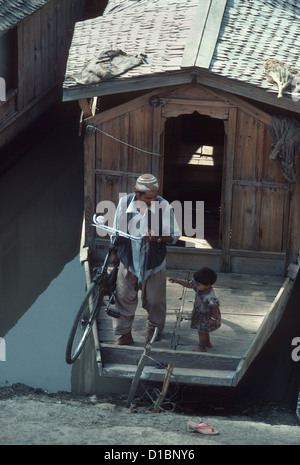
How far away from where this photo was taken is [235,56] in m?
12.6

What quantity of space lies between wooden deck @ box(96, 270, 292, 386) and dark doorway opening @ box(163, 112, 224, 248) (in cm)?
232

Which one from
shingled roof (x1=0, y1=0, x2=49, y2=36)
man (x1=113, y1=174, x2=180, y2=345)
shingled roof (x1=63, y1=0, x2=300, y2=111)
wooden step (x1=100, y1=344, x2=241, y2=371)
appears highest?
shingled roof (x1=0, y1=0, x2=49, y2=36)

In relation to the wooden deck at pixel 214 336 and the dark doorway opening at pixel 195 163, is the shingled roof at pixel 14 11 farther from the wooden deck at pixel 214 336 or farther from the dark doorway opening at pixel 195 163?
the wooden deck at pixel 214 336

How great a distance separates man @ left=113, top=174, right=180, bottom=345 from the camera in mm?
10242

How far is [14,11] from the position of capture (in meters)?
17.0

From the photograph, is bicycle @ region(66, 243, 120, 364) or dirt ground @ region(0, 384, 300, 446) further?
bicycle @ region(66, 243, 120, 364)

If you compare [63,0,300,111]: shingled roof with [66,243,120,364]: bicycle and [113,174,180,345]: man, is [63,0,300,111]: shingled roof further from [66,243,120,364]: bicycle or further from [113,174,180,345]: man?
[66,243,120,364]: bicycle

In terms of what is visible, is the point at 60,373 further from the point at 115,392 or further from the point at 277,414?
the point at 277,414

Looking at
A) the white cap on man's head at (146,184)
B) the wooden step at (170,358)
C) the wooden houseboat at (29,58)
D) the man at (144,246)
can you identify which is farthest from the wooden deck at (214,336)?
the wooden houseboat at (29,58)

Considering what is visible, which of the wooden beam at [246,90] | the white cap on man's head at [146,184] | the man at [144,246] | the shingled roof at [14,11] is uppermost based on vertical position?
the shingled roof at [14,11]

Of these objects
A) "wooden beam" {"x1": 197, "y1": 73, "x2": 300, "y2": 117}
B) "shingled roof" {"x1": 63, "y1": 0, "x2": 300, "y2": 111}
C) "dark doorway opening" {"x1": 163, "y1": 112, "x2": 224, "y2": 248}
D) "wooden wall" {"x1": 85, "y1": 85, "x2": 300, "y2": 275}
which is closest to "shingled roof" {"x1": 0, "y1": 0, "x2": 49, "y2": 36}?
"shingled roof" {"x1": 63, "y1": 0, "x2": 300, "y2": 111}

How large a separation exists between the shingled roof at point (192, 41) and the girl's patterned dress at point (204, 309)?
3137 millimetres

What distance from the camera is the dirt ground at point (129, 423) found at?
8453 millimetres

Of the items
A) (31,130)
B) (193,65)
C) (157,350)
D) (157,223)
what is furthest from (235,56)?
(31,130)
